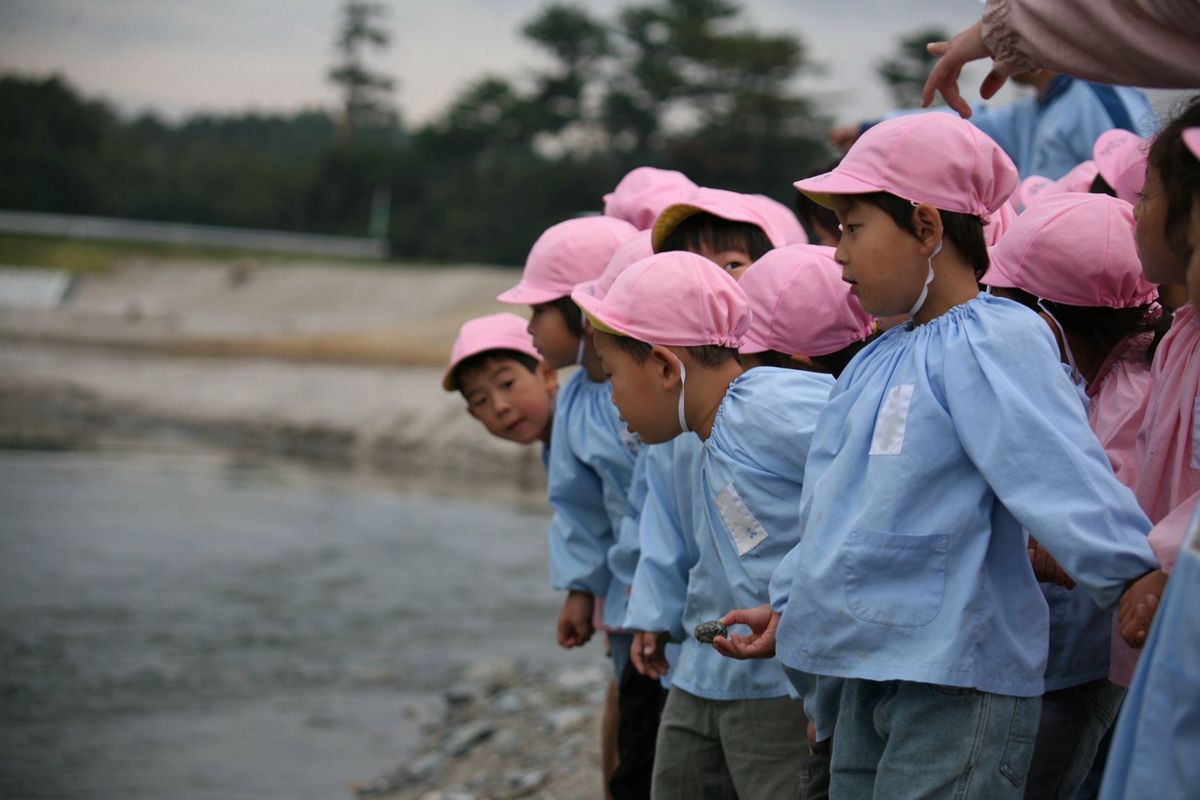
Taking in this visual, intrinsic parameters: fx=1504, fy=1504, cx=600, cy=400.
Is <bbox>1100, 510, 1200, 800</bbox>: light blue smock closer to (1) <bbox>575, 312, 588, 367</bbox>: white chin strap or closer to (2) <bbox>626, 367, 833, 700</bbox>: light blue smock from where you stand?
(2) <bbox>626, 367, 833, 700</bbox>: light blue smock

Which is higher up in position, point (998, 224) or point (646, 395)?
point (998, 224)

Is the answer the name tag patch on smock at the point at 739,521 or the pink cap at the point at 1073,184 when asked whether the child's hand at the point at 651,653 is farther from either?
the pink cap at the point at 1073,184

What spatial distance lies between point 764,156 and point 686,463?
1593 inches

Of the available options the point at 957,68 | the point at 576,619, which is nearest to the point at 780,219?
the point at 576,619

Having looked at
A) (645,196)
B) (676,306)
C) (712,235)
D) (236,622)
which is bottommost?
(236,622)

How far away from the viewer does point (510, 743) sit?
7000mm

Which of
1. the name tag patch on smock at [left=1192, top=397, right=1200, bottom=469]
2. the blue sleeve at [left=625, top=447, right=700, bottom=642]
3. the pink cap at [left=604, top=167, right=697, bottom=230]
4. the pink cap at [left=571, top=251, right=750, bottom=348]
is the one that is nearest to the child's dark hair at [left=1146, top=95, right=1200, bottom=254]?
the name tag patch on smock at [left=1192, top=397, right=1200, bottom=469]

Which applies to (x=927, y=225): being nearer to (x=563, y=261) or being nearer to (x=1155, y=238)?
(x=1155, y=238)

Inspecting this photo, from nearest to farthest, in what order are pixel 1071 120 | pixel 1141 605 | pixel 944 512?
→ 1. pixel 1141 605
2. pixel 944 512
3. pixel 1071 120

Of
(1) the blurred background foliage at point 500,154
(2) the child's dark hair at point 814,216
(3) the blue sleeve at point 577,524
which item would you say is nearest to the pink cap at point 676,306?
(3) the blue sleeve at point 577,524

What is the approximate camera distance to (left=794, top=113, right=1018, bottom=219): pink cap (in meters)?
2.64

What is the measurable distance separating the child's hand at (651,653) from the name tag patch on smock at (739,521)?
0.51 metres

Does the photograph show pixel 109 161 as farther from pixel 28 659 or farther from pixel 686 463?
pixel 686 463

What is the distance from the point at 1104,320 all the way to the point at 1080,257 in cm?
15
